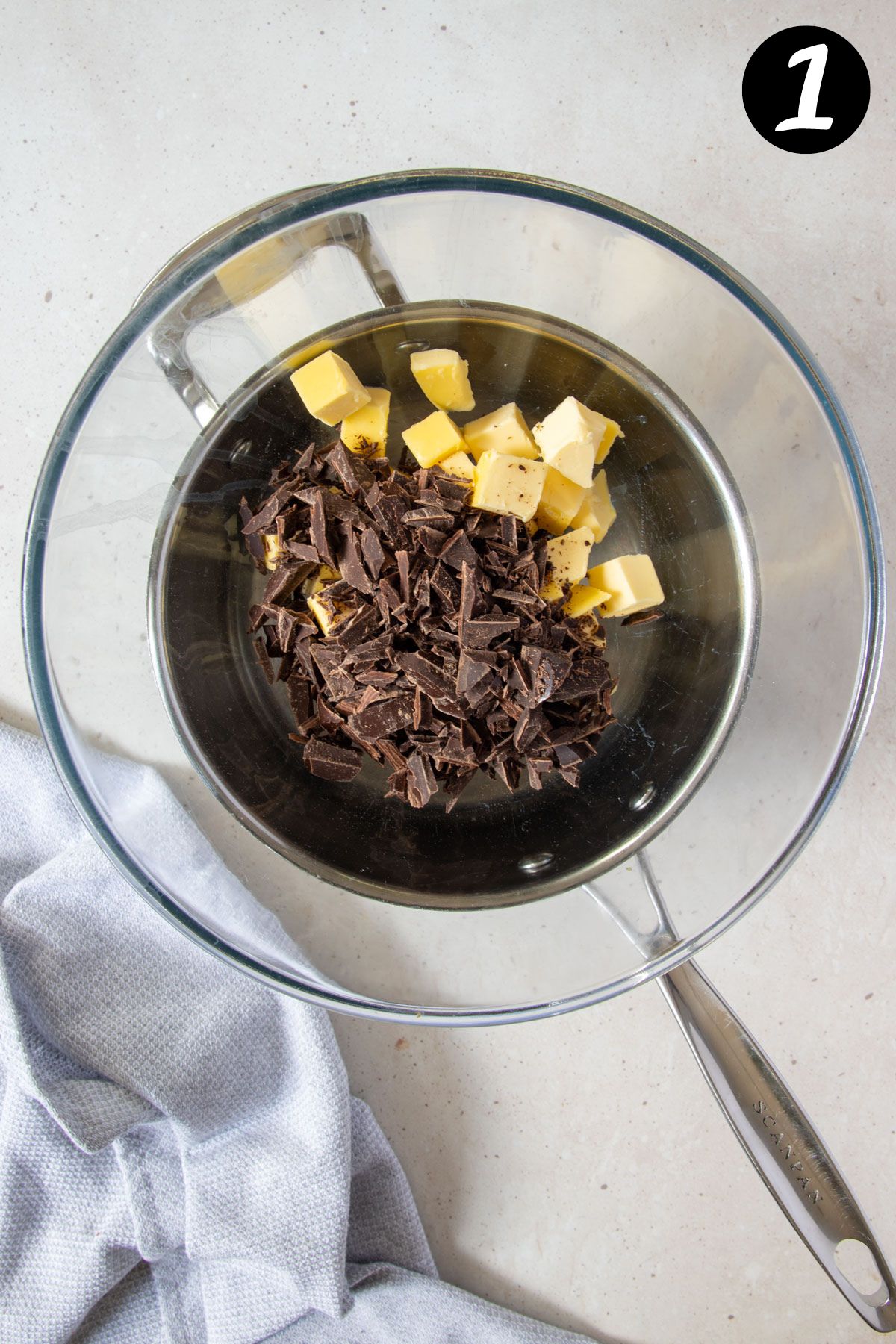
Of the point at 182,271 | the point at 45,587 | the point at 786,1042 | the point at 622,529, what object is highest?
the point at 182,271

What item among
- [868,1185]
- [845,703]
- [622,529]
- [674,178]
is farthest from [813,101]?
[868,1185]

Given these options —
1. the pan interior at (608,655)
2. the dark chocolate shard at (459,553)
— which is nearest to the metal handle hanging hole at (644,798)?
the pan interior at (608,655)

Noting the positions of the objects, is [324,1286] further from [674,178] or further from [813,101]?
[813,101]

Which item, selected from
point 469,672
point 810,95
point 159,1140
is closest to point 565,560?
point 469,672

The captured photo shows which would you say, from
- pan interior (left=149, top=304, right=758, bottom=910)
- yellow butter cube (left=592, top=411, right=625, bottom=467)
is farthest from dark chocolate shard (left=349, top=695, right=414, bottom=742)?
yellow butter cube (left=592, top=411, right=625, bottom=467)

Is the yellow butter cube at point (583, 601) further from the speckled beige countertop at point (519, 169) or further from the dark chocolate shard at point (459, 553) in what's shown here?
the speckled beige countertop at point (519, 169)

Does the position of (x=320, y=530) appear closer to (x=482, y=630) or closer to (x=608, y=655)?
(x=482, y=630)
